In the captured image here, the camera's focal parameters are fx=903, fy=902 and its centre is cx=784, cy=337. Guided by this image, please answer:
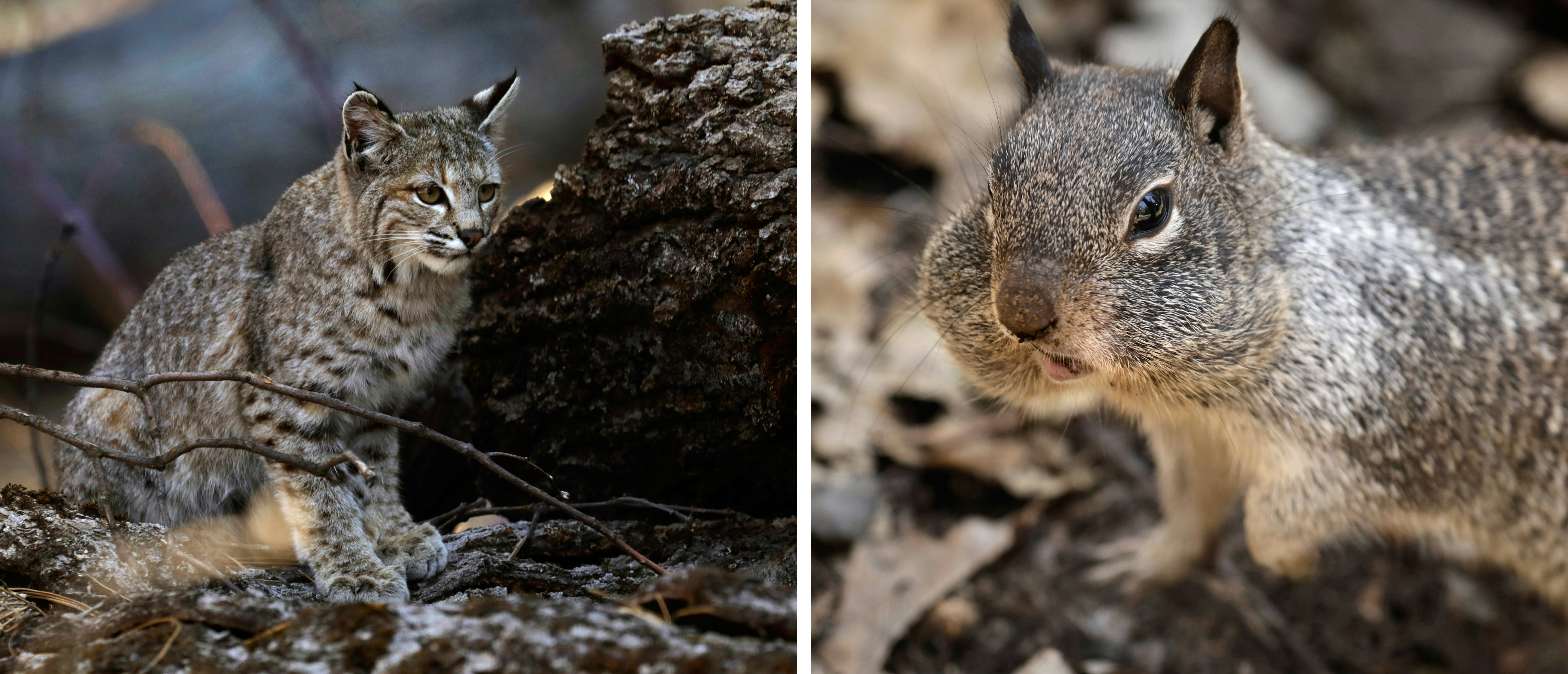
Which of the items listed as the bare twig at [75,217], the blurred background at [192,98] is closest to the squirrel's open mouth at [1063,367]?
the blurred background at [192,98]

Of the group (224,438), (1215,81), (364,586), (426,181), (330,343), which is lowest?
(364,586)

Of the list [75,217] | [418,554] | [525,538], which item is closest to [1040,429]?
[525,538]

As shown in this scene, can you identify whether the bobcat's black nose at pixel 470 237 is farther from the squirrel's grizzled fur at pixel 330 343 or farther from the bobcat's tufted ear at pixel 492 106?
the bobcat's tufted ear at pixel 492 106

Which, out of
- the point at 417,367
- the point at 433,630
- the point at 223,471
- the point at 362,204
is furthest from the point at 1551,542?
the point at 223,471

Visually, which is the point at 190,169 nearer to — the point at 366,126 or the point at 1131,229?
the point at 366,126

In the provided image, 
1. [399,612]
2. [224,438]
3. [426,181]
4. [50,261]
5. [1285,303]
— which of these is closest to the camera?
[399,612]

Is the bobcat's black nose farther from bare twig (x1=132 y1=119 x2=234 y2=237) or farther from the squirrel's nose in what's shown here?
the squirrel's nose
